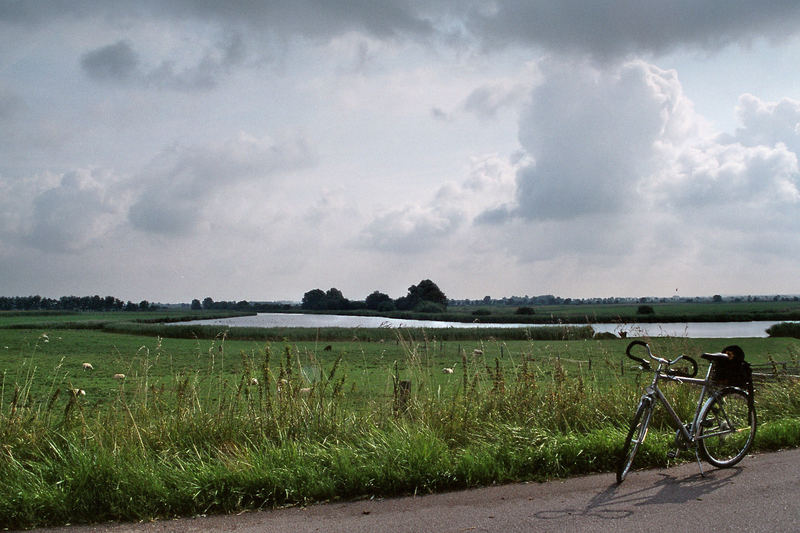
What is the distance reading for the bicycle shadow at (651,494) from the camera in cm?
Result: 491

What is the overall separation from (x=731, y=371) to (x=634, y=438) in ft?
4.90

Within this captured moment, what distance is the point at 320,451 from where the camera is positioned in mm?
5918

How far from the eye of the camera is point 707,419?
6.31 m

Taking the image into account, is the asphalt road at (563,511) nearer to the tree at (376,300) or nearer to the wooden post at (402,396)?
the wooden post at (402,396)

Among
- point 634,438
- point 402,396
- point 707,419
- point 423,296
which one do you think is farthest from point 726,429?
point 423,296

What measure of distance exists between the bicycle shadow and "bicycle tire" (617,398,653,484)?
0.50ft

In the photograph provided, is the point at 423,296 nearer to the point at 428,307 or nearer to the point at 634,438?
the point at 428,307

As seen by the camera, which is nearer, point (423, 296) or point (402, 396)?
point (402, 396)

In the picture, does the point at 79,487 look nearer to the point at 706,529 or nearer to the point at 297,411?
the point at 297,411

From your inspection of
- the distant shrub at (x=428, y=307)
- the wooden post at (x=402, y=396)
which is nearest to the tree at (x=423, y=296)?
the distant shrub at (x=428, y=307)

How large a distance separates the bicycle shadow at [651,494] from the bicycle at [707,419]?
0.17m

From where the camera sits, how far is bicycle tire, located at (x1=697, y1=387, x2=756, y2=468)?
6216 mm

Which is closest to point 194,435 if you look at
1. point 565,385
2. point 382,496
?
point 382,496

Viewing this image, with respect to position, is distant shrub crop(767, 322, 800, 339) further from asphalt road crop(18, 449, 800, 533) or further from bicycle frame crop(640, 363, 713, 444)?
asphalt road crop(18, 449, 800, 533)
